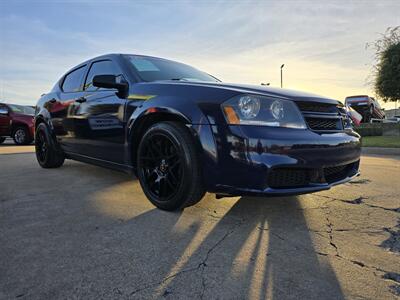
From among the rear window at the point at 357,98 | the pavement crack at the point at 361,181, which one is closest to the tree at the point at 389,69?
the rear window at the point at 357,98

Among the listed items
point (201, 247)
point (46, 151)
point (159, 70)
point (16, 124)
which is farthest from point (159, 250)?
point (16, 124)

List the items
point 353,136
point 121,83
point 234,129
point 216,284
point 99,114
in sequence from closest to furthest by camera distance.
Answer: point 216,284, point 234,129, point 353,136, point 121,83, point 99,114

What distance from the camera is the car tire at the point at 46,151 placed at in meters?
4.66

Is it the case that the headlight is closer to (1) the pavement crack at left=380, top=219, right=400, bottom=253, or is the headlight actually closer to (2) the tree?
(1) the pavement crack at left=380, top=219, right=400, bottom=253

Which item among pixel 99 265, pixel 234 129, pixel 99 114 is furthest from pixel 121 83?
pixel 99 265

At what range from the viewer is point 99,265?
1.76m

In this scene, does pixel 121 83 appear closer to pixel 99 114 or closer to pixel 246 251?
pixel 99 114

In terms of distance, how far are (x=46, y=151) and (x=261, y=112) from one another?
3836mm

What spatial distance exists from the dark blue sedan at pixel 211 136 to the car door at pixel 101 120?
1 cm

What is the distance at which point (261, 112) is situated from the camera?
2.22m

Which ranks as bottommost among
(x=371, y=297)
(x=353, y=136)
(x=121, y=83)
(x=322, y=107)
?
(x=371, y=297)

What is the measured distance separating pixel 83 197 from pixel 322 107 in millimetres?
2447

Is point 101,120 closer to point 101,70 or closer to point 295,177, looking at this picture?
point 101,70

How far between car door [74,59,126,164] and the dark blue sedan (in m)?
0.01
